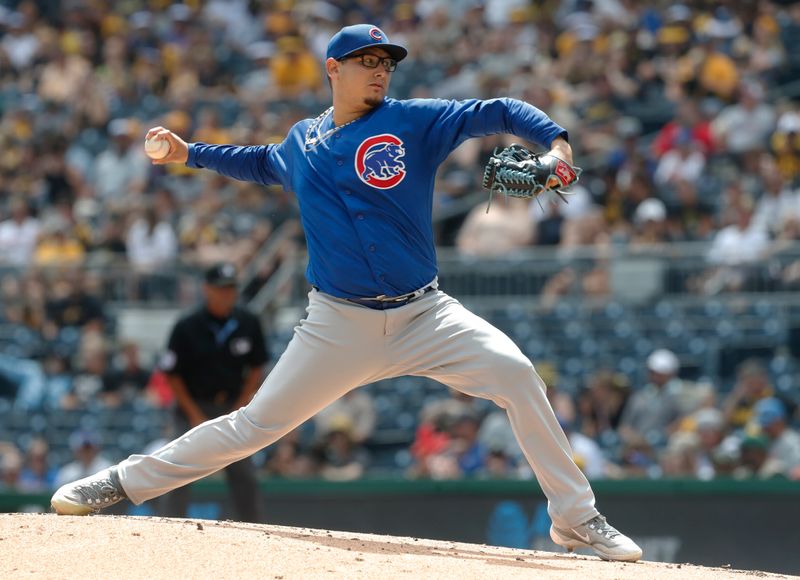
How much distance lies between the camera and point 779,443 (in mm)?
9516

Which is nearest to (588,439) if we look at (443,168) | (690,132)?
(690,132)

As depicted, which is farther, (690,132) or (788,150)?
(690,132)

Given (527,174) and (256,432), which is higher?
(527,174)

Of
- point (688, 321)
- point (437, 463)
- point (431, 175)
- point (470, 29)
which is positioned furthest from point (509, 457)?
point (470, 29)

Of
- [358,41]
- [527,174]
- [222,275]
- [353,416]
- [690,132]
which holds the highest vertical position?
[690,132]

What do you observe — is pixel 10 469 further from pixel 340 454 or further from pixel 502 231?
pixel 502 231

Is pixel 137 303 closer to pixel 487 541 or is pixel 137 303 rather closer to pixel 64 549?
pixel 487 541

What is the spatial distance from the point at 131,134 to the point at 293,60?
75.8 inches

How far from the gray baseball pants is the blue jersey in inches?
5.1

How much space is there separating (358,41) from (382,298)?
0.99 metres

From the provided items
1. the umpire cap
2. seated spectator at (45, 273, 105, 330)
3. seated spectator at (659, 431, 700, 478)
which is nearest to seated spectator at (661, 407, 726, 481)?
seated spectator at (659, 431, 700, 478)

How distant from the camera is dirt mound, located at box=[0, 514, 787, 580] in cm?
479

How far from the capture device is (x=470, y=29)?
14.8 metres

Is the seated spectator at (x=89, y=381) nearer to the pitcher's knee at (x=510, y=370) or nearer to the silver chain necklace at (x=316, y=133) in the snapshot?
the silver chain necklace at (x=316, y=133)
